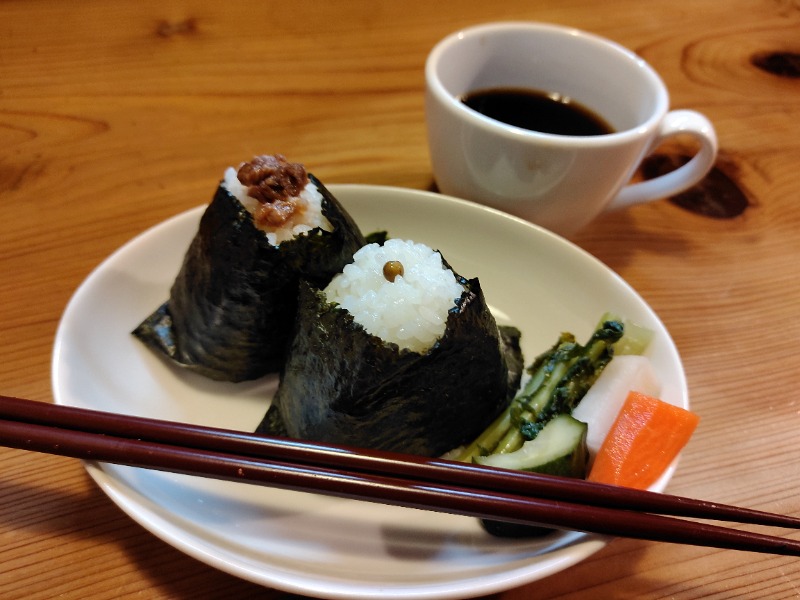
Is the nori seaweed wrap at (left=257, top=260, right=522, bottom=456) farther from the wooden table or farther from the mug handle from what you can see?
the mug handle

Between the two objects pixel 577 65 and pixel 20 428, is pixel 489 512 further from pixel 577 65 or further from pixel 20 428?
pixel 577 65

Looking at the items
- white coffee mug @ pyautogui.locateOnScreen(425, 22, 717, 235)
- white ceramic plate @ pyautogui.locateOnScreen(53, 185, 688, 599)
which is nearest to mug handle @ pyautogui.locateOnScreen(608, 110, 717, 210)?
white coffee mug @ pyautogui.locateOnScreen(425, 22, 717, 235)

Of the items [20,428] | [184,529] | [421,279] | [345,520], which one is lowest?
[345,520]

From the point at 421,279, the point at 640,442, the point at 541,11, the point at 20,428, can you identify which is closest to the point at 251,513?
the point at 20,428

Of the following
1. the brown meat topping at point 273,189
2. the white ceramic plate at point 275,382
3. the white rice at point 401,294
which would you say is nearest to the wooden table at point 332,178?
the white ceramic plate at point 275,382

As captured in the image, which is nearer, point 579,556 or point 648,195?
point 579,556

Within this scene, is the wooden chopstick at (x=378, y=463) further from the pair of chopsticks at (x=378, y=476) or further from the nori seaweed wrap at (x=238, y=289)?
the nori seaweed wrap at (x=238, y=289)

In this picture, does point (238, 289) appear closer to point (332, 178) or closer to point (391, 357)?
point (391, 357)
